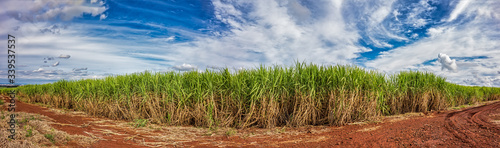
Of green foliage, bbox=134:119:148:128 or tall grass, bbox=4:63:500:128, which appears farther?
green foliage, bbox=134:119:148:128

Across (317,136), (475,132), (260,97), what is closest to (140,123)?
(260,97)

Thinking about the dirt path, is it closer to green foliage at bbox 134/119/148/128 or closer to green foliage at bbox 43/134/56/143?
green foliage at bbox 134/119/148/128

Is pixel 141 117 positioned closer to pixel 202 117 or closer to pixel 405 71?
pixel 202 117

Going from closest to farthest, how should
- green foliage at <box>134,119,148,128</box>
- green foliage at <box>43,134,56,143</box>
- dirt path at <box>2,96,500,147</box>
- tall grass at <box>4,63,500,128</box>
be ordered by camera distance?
green foliage at <box>43,134,56,143</box> < dirt path at <box>2,96,500,147</box> < tall grass at <box>4,63,500,128</box> < green foliage at <box>134,119,148,128</box>

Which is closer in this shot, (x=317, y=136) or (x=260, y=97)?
(x=317, y=136)

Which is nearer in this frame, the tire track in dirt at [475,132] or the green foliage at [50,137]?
the green foliage at [50,137]

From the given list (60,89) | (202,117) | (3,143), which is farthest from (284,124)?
(60,89)

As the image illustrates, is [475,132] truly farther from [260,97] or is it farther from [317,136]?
[260,97]

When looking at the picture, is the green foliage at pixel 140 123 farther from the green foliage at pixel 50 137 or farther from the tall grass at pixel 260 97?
the green foliage at pixel 50 137

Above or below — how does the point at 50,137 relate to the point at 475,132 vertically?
above

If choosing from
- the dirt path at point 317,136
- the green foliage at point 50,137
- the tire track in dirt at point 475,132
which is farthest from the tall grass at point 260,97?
the green foliage at point 50,137

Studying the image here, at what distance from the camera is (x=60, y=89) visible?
13.8 m

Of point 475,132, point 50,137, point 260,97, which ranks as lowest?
point 475,132

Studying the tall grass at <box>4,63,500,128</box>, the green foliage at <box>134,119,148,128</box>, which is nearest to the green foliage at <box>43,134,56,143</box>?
the green foliage at <box>134,119,148,128</box>
